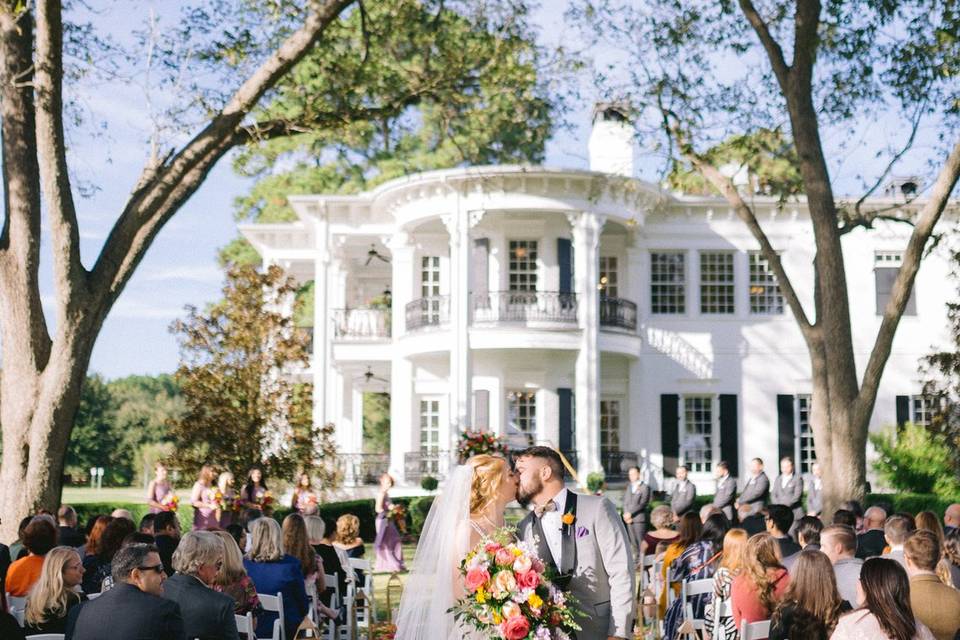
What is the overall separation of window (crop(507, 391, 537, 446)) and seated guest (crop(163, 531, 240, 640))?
71.6ft

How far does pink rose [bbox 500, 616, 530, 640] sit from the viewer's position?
520 centimetres

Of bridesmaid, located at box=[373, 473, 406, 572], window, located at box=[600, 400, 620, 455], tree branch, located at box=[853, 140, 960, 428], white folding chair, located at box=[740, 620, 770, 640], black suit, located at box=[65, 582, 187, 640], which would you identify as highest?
tree branch, located at box=[853, 140, 960, 428]

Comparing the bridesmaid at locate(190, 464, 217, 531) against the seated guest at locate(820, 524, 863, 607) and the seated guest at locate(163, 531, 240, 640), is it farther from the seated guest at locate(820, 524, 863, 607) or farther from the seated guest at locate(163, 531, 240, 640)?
the seated guest at locate(820, 524, 863, 607)

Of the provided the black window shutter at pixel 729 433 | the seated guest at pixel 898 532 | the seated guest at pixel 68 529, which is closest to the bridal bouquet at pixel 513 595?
the seated guest at pixel 898 532

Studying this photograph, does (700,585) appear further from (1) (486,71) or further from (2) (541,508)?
(1) (486,71)

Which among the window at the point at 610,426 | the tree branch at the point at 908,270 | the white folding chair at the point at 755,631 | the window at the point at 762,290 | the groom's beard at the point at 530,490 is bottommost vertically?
the white folding chair at the point at 755,631

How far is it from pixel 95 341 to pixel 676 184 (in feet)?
30.7

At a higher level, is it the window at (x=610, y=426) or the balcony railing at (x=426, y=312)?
the balcony railing at (x=426, y=312)

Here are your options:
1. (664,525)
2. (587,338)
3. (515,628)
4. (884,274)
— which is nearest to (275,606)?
(515,628)

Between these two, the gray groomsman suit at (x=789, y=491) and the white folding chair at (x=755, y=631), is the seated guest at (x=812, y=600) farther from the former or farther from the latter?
the gray groomsman suit at (x=789, y=491)

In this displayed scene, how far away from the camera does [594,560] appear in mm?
5574

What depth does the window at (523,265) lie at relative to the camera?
27844mm

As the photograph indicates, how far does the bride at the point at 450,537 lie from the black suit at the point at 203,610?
1087 millimetres

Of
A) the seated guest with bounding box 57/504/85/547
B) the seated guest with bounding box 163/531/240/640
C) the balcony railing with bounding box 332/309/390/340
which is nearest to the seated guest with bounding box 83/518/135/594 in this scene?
the seated guest with bounding box 57/504/85/547
